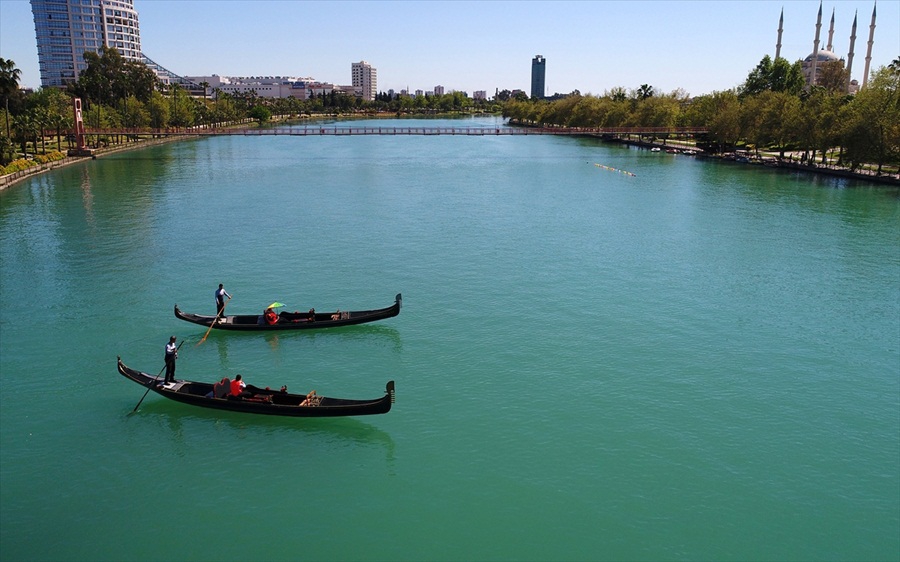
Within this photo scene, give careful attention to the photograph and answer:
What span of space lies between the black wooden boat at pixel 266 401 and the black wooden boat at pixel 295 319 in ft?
20.6

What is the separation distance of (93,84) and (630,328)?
127133 millimetres

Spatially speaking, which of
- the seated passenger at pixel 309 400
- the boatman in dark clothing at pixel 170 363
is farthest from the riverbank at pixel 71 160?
the seated passenger at pixel 309 400

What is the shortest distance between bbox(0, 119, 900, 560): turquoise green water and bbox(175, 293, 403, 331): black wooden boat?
0.64 meters

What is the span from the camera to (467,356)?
28.0m

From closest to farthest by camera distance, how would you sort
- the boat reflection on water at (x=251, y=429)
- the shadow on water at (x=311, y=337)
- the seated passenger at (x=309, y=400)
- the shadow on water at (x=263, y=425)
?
the boat reflection on water at (x=251, y=429) → the seated passenger at (x=309, y=400) → the shadow on water at (x=263, y=425) → the shadow on water at (x=311, y=337)

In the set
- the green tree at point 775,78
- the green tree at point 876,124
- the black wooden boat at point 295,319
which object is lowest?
the black wooden boat at point 295,319

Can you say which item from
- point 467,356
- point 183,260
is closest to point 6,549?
point 467,356

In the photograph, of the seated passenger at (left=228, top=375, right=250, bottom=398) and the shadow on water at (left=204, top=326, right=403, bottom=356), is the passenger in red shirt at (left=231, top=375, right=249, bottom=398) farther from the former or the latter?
the shadow on water at (left=204, top=326, right=403, bottom=356)

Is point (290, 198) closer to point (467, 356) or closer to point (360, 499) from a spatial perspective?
point (467, 356)

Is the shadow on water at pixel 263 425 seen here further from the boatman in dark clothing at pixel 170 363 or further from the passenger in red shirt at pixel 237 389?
the boatman in dark clothing at pixel 170 363

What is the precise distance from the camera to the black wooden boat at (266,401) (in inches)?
840

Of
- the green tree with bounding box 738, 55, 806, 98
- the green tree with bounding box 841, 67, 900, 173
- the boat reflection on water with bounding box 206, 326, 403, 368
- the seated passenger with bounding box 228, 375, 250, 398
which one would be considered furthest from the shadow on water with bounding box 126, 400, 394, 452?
the green tree with bounding box 738, 55, 806, 98

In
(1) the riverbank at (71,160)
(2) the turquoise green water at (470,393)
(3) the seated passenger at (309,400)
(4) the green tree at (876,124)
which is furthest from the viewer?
(4) the green tree at (876,124)

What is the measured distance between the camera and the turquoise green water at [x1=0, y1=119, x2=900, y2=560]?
58.0 ft
